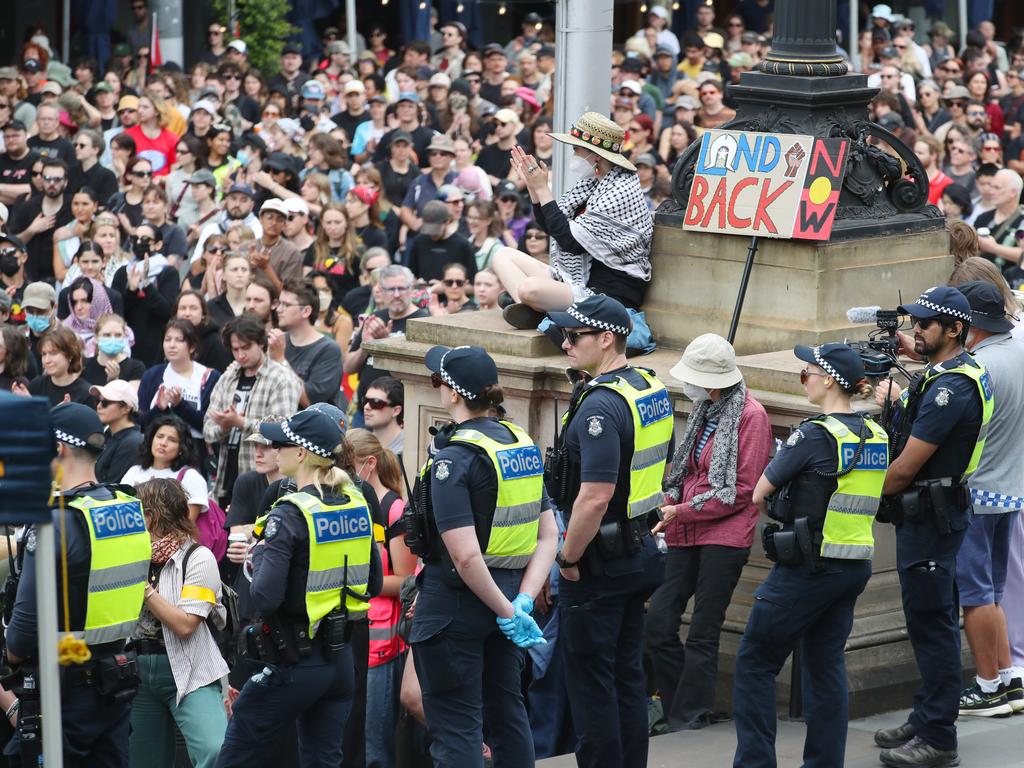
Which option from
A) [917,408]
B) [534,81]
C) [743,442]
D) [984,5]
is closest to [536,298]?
[743,442]

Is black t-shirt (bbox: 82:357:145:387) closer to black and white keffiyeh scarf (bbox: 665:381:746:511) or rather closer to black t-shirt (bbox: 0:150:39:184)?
black and white keffiyeh scarf (bbox: 665:381:746:511)

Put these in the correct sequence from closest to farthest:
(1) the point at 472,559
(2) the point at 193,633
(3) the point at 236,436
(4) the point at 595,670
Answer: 1. (1) the point at 472,559
2. (4) the point at 595,670
3. (2) the point at 193,633
4. (3) the point at 236,436

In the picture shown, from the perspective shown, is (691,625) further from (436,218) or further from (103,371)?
(436,218)

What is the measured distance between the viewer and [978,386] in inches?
296

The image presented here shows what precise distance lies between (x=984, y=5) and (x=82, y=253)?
2259 cm

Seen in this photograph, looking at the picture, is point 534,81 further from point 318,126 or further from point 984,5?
point 984,5

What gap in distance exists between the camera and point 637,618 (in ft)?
24.0

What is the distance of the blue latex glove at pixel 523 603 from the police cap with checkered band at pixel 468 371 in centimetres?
72

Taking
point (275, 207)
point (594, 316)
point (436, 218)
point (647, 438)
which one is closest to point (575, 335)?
point (594, 316)

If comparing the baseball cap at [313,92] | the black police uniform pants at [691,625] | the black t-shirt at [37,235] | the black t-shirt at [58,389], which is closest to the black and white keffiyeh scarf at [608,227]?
the black police uniform pants at [691,625]

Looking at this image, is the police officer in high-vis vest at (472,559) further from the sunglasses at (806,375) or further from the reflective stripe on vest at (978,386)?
the reflective stripe on vest at (978,386)

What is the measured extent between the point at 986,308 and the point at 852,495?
1435mm

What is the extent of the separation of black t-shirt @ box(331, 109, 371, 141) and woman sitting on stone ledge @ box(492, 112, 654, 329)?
33.3 ft

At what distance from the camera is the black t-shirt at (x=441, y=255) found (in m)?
13.4
